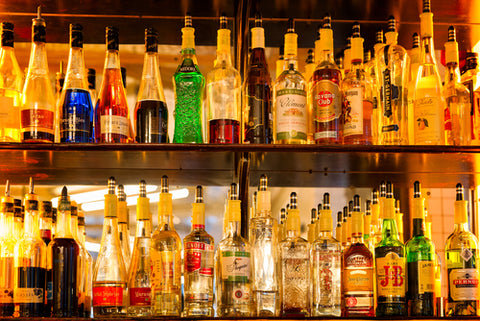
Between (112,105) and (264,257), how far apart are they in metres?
0.62

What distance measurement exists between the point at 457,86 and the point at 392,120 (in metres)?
0.27

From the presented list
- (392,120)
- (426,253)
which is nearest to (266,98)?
(392,120)

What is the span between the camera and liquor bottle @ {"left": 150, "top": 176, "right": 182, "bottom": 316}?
5.99 ft

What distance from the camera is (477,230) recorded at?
93.1 inches

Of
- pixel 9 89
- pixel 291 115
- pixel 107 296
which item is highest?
pixel 9 89

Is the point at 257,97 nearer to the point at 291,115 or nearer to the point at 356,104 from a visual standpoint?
the point at 291,115

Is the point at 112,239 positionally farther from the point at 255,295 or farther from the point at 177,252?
the point at 255,295

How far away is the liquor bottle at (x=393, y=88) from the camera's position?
193 cm

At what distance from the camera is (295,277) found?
1.83 meters

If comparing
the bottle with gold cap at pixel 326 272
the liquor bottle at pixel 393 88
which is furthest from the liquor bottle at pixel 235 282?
the liquor bottle at pixel 393 88

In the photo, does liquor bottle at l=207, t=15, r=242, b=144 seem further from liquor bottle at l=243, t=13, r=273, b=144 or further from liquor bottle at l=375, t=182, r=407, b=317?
liquor bottle at l=375, t=182, r=407, b=317

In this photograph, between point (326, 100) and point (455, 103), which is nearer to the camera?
point (326, 100)

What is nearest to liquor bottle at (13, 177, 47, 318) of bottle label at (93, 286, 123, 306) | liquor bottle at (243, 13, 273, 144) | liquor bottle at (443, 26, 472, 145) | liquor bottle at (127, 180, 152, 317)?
bottle label at (93, 286, 123, 306)

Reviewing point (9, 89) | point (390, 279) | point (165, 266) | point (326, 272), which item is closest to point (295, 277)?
point (326, 272)
